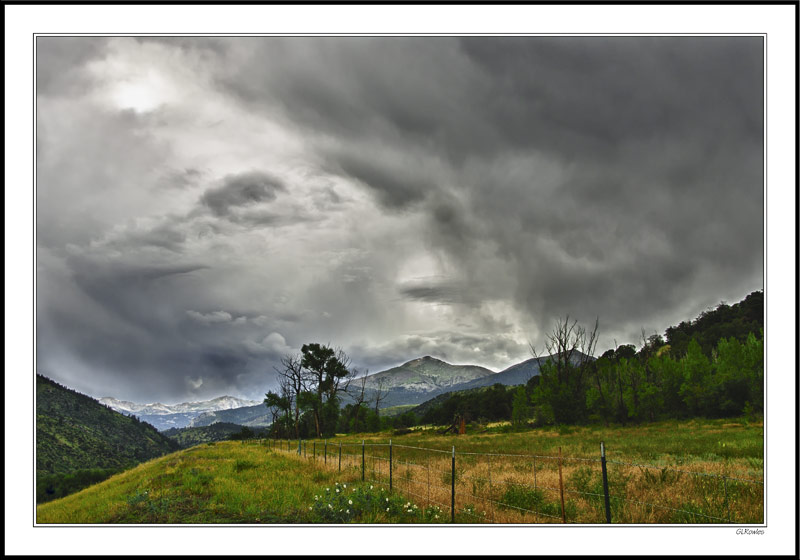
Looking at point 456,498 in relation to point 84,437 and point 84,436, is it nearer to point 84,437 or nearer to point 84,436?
point 84,437

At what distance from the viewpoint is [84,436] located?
140375mm

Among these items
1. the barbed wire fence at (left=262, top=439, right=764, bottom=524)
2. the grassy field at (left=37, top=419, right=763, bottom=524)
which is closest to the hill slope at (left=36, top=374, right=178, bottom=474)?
the grassy field at (left=37, top=419, right=763, bottom=524)

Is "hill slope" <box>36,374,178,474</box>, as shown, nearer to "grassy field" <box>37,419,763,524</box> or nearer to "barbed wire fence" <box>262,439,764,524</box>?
"grassy field" <box>37,419,763,524</box>

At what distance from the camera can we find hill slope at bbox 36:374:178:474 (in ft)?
350

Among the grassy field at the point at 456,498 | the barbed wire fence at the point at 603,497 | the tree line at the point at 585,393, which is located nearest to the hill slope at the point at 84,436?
the tree line at the point at 585,393

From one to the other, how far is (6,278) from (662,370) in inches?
3371

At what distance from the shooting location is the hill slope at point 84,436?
10681 centimetres

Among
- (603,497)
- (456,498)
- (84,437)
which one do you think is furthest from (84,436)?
(603,497)

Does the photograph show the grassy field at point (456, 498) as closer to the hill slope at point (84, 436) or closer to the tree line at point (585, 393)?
the tree line at point (585, 393)

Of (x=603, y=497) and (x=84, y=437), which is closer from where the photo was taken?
(x=603, y=497)

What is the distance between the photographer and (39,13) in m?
9.30

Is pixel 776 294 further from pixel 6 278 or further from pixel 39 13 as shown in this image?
pixel 39 13

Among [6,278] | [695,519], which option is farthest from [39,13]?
[695,519]

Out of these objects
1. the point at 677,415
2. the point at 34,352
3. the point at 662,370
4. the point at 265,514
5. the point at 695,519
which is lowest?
the point at 677,415
